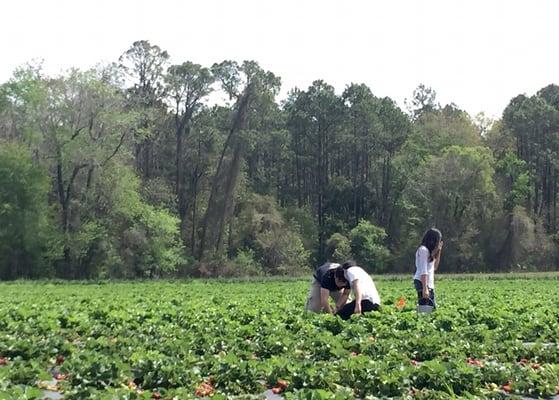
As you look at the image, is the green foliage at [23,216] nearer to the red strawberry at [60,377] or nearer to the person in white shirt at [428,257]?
the person in white shirt at [428,257]

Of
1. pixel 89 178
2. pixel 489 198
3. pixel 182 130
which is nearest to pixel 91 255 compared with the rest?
pixel 89 178

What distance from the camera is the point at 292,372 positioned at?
6.96m

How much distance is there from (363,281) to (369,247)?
5149 cm

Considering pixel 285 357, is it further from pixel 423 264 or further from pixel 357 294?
pixel 423 264

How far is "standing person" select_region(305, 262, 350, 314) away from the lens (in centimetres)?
1079

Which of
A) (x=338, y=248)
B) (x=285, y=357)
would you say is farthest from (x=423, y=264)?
(x=338, y=248)

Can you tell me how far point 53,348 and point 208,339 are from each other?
198 cm

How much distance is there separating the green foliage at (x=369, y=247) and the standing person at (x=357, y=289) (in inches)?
1996

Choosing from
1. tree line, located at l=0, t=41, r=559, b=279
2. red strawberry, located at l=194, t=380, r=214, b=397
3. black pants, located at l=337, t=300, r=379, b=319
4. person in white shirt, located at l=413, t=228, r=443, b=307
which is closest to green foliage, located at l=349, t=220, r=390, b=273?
tree line, located at l=0, t=41, r=559, b=279

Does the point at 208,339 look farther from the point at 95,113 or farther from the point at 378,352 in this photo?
the point at 95,113

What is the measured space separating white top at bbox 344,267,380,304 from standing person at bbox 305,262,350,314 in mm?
257

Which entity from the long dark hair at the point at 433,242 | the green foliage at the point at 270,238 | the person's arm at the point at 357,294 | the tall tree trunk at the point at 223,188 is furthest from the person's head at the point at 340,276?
the tall tree trunk at the point at 223,188

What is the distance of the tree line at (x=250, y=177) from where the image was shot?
4972 centimetres

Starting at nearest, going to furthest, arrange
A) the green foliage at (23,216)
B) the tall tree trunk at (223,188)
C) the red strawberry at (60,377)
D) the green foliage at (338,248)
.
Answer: the red strawberry at (60,377)
the green foliage at (23,216)
the tall tree trunk at (223,188)
the green foliage at (338,248)
